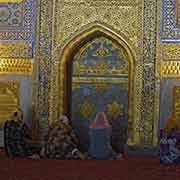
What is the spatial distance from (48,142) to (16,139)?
1.89 feet

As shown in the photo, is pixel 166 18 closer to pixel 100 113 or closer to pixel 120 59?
pixel 120 59

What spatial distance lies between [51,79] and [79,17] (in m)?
1.29

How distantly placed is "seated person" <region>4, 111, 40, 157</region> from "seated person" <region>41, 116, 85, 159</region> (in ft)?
1.18

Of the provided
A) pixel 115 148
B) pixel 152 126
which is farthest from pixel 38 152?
pixel 152 126

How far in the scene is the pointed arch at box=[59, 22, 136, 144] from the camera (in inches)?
350

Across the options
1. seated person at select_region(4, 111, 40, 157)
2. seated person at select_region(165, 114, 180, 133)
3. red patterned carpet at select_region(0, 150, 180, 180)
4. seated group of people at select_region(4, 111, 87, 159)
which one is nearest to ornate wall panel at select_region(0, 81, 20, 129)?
seated group of people at select_region(4, 111, 87, 159)

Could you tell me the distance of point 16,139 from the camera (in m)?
8.32

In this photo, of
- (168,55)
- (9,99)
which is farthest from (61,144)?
(168,55)

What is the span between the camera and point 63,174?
19.7ft

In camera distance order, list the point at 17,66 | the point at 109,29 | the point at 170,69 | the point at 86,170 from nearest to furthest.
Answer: the point at 86,170 < the point at 170,69 < the point at 109,29 < the point at 17,66

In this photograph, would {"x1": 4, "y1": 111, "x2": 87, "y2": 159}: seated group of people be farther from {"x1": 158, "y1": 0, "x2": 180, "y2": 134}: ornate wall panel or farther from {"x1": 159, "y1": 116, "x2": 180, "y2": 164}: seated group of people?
{"x1": 158, "y1": 0, "x2": 180, "y2": 134}: ornate wall panel

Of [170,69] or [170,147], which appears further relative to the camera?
[170,69]

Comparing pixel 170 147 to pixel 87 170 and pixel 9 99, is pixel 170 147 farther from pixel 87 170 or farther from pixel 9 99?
pixel 9 99

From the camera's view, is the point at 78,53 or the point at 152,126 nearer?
the point at 152,126
